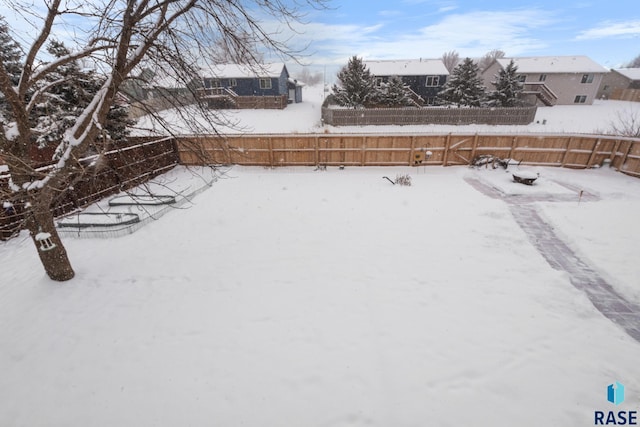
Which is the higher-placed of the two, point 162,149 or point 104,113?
point 104,113

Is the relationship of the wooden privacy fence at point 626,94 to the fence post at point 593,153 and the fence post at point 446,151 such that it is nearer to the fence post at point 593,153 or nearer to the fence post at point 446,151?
the fence post at point 593,153

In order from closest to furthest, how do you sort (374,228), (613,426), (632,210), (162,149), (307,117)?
(613,426)
(374,228)
(632,210)
(162,149)
(307,117)

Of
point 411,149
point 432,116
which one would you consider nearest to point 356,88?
point 432,116

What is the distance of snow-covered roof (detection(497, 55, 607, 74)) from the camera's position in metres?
31.1

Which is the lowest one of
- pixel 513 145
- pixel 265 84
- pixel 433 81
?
pixel 513 145

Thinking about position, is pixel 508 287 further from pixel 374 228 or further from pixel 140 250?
pixel 140 250

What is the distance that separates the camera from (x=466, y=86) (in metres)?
24.5

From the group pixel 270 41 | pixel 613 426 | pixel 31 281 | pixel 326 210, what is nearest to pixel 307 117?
pixel 326 210

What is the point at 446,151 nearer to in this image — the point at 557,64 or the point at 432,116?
the point at 432,116

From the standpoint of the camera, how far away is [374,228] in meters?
7.66

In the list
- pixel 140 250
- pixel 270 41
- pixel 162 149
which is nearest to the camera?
pixel 270 41

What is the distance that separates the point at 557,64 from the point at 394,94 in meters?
24.4

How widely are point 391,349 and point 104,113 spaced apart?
607 centimetres

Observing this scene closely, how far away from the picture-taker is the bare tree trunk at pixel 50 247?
4.87 m
